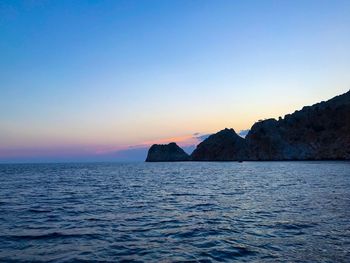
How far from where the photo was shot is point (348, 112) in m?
189

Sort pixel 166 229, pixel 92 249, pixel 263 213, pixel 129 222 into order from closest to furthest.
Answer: pixel 92 249, pixel 166 229, pixel 129 222, pixel 263 213

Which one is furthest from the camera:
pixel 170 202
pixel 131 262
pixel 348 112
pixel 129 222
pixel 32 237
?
pixel 348 112

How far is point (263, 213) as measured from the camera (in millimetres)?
23016

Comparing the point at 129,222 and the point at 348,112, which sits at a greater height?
the point at 348,112

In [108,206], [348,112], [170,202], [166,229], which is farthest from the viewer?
[348,112]

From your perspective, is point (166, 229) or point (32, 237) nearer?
point (32, 237)

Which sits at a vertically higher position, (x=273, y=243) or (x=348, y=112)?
(x=348, y=112)

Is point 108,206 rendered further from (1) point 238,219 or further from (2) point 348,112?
(2) point 348,112

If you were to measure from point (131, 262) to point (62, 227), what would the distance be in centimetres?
817

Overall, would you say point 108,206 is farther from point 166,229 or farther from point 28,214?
point 166,229

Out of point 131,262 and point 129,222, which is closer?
point 131,262

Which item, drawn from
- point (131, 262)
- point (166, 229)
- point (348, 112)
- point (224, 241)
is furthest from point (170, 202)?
point (348, 112)

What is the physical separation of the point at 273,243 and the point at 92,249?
26.7 ft

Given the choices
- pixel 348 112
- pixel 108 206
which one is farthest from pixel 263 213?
pixel 348 112
